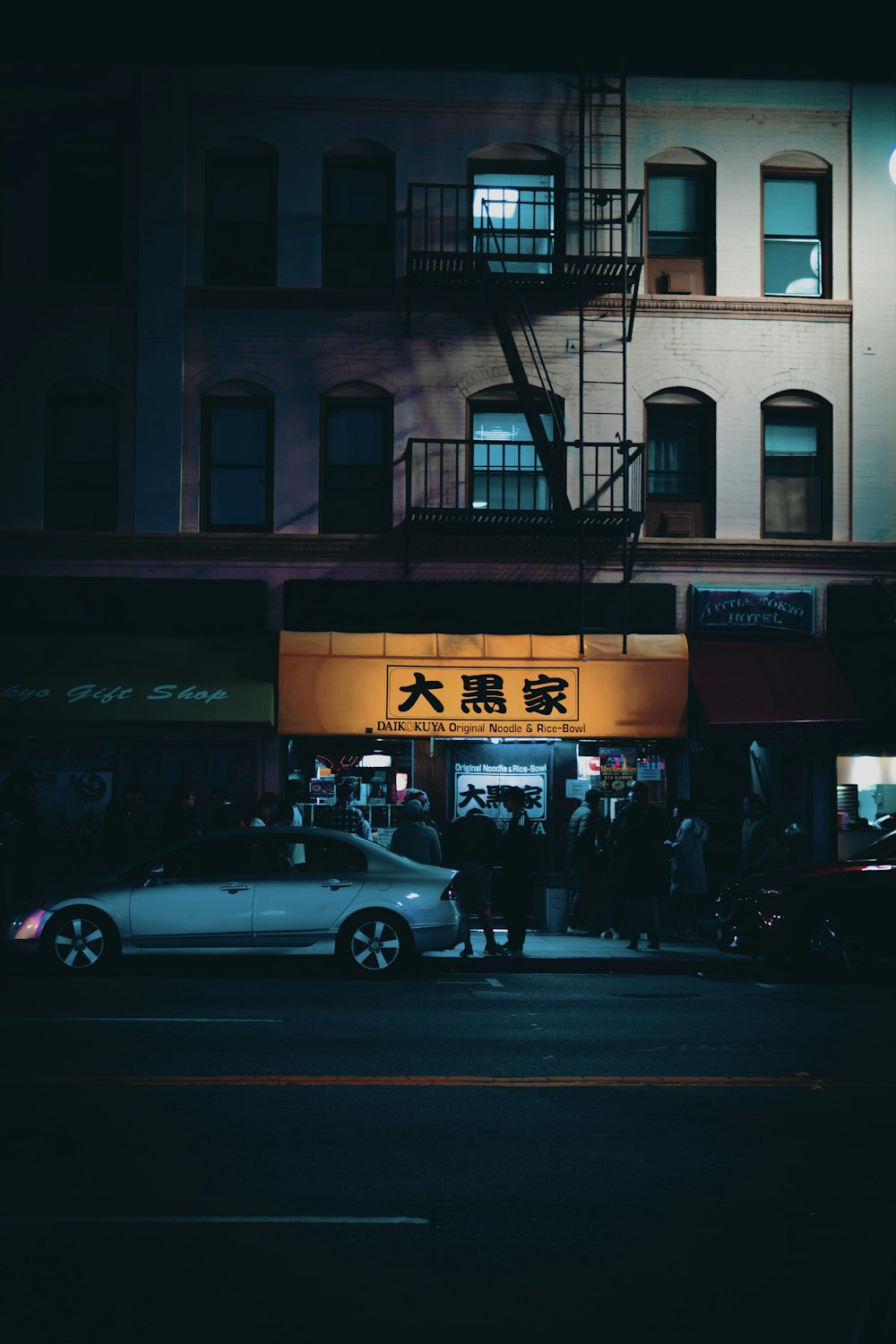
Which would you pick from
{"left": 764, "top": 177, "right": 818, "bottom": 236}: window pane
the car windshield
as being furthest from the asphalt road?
{"left": 764, "top": 177, "right": 818, "bottom": 236}: window pane

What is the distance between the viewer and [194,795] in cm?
1959

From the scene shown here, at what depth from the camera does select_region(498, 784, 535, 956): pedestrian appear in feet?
51.5

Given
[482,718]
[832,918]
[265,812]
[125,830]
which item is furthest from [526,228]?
[832,918]

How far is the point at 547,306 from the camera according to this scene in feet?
67.3

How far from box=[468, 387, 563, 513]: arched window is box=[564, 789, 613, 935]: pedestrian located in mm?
5064

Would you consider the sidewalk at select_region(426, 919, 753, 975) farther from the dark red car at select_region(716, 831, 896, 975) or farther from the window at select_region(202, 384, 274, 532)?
the window at select_region(202, 384, 274, 532)

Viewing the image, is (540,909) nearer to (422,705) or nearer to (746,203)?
(422,705)

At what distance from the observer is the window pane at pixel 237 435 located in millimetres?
20484

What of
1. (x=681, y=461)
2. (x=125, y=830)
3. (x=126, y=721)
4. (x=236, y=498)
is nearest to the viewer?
(x=125, y=830)

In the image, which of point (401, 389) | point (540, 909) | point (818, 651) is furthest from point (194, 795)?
point (818, 651)

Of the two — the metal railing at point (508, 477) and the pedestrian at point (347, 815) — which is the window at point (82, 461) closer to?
the metal railing at point (508, 477)

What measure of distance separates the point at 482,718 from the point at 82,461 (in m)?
7.07

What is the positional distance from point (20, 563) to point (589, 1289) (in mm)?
17094

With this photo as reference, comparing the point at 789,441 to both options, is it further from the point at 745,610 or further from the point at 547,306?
the point at 547,306
